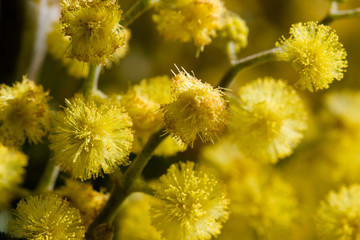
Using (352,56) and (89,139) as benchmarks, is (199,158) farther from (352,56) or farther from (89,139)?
(352,56)

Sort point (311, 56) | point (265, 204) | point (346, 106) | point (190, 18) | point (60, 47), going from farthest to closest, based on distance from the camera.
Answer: point (346, 106)
point (265, 204)
point (60, 47)
point (190, 18)
point (311, 56)

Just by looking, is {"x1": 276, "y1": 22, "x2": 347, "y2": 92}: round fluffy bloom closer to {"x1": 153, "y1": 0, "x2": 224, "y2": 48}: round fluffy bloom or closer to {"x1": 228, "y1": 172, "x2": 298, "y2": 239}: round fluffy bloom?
{"x1": 153, "y1": 0, "x2": 224, "y2": 48}: round fluffy bloom

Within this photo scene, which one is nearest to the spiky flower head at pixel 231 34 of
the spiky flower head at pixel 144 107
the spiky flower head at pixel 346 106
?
the spiky flower head at pixel 144 107

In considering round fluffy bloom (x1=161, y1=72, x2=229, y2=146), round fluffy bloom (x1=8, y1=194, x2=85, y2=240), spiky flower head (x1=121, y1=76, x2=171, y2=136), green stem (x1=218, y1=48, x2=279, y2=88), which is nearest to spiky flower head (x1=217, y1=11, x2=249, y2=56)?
green stem (x1=218, y1=48, x2=279, y2=88)

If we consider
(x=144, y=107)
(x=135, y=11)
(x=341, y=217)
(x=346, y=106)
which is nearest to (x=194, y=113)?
(x=144, y=107)

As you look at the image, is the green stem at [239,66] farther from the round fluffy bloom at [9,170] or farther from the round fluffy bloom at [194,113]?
the round fluffy bloom at [9,170]

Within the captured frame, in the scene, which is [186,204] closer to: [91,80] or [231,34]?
[91,80]

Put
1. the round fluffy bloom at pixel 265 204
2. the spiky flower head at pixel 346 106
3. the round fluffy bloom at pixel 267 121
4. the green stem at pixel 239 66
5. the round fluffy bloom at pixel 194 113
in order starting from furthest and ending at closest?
the spiky flower head at pixel 346 106
the round fluffy bloom at pixel 265 204
the round fluffy bloom at pixel 267 121
the green stem at pixel 239 66
the round fluffy bloom at pixel 194 113
